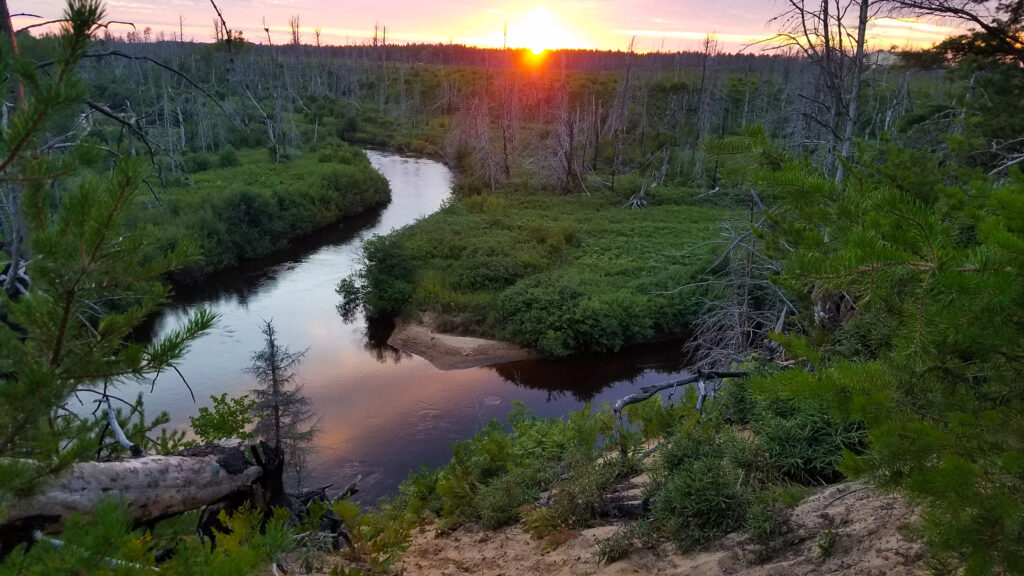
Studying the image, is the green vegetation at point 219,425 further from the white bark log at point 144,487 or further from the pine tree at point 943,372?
the pine tree at point 943,372

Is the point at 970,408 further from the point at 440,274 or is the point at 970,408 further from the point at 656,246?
the point at 656,246

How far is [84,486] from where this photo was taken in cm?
312

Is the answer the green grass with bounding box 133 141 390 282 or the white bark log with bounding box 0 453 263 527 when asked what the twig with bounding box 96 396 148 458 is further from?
the green grass with bounding box 133 141 390 282

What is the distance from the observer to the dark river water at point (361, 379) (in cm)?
1498

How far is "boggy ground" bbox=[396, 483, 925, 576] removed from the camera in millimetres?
4152

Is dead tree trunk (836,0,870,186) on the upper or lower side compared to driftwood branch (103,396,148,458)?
upper

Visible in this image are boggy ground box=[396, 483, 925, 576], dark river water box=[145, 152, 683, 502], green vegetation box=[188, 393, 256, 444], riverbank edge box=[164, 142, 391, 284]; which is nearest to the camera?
boggy ground box=[396, 483, 925, 576]

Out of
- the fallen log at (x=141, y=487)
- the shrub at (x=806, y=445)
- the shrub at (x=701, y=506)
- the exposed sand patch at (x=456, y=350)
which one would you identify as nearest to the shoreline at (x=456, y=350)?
the exposed sand patch at (x=456, y=350)

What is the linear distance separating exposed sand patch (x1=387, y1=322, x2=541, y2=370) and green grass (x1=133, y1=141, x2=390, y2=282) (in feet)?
25.3

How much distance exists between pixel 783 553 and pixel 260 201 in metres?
28.3

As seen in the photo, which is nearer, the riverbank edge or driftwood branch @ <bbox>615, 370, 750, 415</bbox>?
driftwood branch @ <bbox>615, 370, 750, 415</bbox>

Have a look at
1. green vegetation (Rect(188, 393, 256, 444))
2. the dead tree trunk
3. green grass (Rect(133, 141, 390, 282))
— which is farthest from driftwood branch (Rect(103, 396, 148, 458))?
green grass (Rect(133, 141, 390, 282))

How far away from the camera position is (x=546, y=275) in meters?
23.6

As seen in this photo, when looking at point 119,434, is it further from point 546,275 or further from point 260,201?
point 260,201
